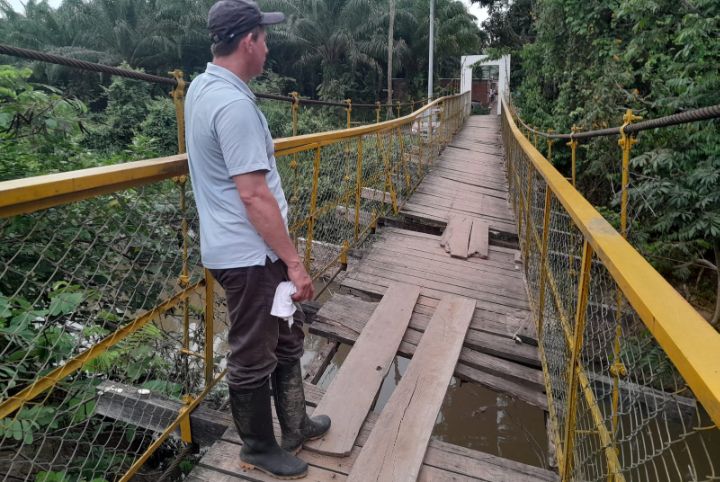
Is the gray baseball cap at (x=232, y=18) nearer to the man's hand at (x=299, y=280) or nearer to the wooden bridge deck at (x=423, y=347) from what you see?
the man's hand at (x=299, y=280)

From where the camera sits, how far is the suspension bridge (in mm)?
1341

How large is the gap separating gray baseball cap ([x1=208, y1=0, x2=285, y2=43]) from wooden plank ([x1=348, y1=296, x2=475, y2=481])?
1552 mm

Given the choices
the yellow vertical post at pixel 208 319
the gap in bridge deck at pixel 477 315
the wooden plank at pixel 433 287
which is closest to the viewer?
the yellow vertical post at pixel 208 319

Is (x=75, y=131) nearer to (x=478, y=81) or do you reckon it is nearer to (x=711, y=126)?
(x=711, y=126)

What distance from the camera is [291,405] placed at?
1.93m

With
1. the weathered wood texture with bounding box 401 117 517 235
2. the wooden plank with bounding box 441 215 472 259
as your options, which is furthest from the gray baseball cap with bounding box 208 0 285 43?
the weathered wood texture with bounding box 401 117 517 235

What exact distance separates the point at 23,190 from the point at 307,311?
2.17 m

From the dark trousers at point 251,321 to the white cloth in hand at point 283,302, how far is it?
2 centimetres

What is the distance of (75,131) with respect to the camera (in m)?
3.50

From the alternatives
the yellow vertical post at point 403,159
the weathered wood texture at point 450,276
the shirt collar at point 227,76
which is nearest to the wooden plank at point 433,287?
the weathered wood texture at point 450,276

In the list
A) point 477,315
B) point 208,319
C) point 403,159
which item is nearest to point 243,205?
point 208,319

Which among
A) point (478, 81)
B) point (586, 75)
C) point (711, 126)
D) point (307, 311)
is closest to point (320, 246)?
point (307, 311)

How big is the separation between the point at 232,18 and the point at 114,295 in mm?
1111

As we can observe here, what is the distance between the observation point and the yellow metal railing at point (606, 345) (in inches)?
30.4
